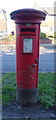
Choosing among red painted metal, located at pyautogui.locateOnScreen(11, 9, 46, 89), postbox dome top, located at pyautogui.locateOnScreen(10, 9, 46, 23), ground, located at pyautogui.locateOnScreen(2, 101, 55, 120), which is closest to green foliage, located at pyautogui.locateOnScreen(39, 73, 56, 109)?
ground, located at pyautogui.locateOnScreen(2, 101, 55, 120)

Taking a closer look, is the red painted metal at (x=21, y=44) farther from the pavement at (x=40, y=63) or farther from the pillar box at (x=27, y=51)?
the pavement at (x=40, y=63)

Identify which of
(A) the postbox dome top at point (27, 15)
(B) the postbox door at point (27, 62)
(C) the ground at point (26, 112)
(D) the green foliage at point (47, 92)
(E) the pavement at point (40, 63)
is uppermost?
(A) the postbox dome top at point (27, 15)

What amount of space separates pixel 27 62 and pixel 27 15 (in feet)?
3.01

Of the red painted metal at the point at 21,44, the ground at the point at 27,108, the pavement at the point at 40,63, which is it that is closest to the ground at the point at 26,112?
the ground at the point at 27,108

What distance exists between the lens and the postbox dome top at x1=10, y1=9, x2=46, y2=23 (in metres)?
3.29

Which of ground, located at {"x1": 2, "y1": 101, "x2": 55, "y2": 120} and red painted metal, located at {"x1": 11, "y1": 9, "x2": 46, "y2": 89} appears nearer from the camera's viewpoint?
ground, located at {"x1": 2, "y1": 101, "x2": 55, "y2": 120}

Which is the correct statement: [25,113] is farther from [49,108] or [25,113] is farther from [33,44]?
[33,44]

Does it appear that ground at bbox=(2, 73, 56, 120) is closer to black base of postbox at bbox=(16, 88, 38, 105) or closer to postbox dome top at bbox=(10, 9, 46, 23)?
black base of postbox at bbox=(16, 88, 38, 105)

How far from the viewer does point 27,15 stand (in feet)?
10.9

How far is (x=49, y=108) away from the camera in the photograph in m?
3.61

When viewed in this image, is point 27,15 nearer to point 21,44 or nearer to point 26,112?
point 21,44

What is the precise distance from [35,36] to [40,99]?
138 centimetres

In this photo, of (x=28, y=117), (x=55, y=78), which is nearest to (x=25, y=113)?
(x=28, y=117)

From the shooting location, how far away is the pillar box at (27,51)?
339 cm
